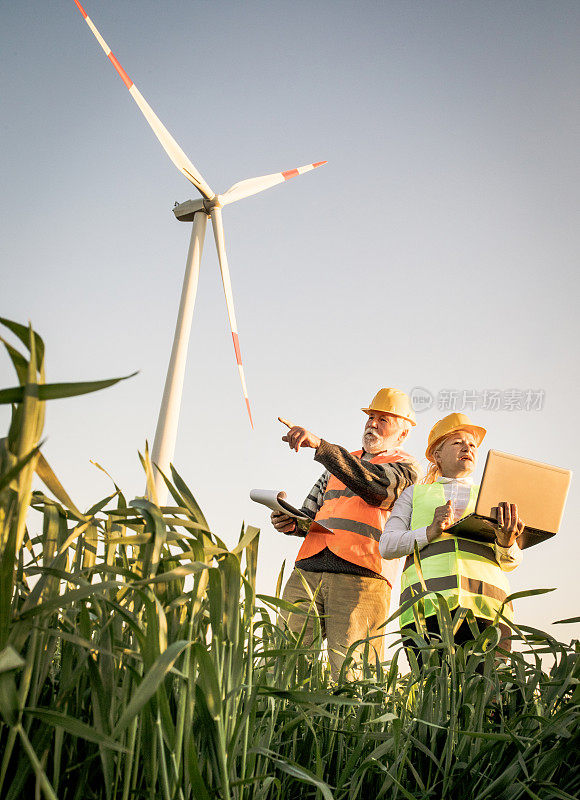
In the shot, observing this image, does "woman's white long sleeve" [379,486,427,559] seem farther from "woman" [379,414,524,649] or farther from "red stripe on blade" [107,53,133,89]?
"red stripe on blade" [107,53,133,89]

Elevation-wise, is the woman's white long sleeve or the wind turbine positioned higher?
the wind turbine

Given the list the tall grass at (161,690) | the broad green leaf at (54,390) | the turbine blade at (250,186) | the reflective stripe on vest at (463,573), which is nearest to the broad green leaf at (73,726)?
A: the tall grass at (161,690)

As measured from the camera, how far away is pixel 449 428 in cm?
354

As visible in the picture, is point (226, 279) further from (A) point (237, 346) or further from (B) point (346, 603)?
(B) point (346, 603)

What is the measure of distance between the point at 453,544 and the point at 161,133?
22.5 feet

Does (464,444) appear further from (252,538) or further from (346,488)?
(252,538)

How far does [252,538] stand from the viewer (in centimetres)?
76

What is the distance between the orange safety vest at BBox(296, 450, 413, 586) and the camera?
385 cm

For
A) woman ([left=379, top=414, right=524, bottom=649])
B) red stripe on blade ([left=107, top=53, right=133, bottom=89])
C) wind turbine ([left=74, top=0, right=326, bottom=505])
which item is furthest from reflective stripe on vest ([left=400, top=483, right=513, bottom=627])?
red stripe on blade ([left=107, top=53, right=133, bottom=89])

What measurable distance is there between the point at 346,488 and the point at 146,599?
364 cm

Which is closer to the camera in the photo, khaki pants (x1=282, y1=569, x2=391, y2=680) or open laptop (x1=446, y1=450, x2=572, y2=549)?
open laptop (x1=446, y1=450, x2=572, y2=549)

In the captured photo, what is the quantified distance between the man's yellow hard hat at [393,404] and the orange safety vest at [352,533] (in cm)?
61

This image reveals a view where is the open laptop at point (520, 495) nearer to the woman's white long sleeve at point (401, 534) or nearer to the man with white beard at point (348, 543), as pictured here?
the woman's white long sleeve at point (401, 534)

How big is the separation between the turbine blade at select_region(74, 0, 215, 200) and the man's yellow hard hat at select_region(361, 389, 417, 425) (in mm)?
5270
